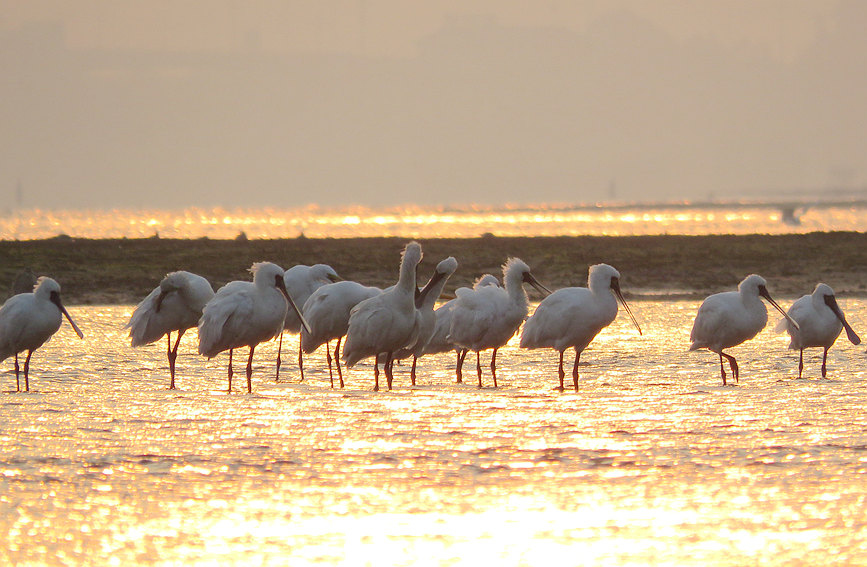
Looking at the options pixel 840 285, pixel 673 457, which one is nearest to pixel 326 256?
pixel 840 285

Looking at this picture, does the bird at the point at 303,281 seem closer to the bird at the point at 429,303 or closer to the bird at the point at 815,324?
the bird at the point at 429,303

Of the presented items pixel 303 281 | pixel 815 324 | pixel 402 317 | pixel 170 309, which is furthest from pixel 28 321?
pixel 815 324

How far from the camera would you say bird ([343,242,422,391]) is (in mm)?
12727

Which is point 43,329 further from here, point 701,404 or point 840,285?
point 840,285

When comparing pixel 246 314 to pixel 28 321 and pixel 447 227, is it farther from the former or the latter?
pixel 447 227

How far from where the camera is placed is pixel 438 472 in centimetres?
789

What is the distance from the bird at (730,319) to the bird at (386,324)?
3.00 metres

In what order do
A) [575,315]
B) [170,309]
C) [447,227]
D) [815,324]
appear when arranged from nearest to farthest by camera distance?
[575,315] → [815,324] → [170,309] → [447,227]

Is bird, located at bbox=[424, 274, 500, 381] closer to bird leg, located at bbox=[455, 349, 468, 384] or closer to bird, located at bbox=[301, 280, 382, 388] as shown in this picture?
bird leg, located at bbox=[455, 349, 468, 384]

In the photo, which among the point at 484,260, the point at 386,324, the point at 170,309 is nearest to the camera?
the point at 386,324

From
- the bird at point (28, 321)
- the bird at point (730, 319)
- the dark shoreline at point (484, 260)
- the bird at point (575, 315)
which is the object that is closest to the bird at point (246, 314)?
the bird at point (28, 321)

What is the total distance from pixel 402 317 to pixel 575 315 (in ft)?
5.97

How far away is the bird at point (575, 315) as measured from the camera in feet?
43.9

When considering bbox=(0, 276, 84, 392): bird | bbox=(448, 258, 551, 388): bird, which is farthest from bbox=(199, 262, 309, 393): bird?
bbox=(448, 258, 551, 388): bird
